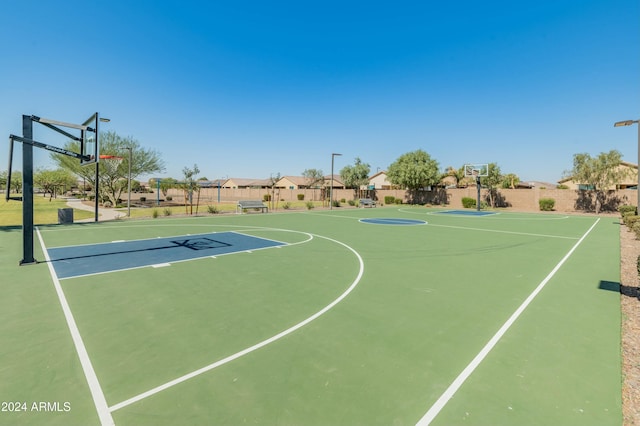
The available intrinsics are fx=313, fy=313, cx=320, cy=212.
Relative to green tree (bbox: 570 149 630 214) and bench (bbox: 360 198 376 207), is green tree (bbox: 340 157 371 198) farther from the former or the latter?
green tree (bbox: 570 149 630 214)

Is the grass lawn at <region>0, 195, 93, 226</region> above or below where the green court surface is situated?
above

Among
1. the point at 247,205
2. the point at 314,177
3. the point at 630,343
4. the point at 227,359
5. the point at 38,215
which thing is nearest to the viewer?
the point at 227,359

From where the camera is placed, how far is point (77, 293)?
23.5ft

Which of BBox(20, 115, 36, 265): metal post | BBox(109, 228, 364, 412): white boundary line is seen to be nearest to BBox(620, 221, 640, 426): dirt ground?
BBox(109, 228, 364, 412): white boundary line

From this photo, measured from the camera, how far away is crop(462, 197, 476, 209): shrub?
4059cm

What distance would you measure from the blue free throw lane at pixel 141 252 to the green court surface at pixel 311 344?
393 mm

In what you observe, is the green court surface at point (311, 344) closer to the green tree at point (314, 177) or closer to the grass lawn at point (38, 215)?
the grass lawn at point (38, 215)

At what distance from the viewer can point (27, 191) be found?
9.39 metres

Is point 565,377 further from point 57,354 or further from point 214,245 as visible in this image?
point 214,245

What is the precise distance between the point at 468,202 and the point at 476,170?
5.25m

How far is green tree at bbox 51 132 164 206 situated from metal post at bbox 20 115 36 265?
2716cm

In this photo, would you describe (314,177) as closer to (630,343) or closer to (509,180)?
(509,180)

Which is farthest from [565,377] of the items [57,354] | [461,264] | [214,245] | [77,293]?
[214,245]

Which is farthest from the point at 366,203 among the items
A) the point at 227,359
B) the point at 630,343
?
the point at 227,359
